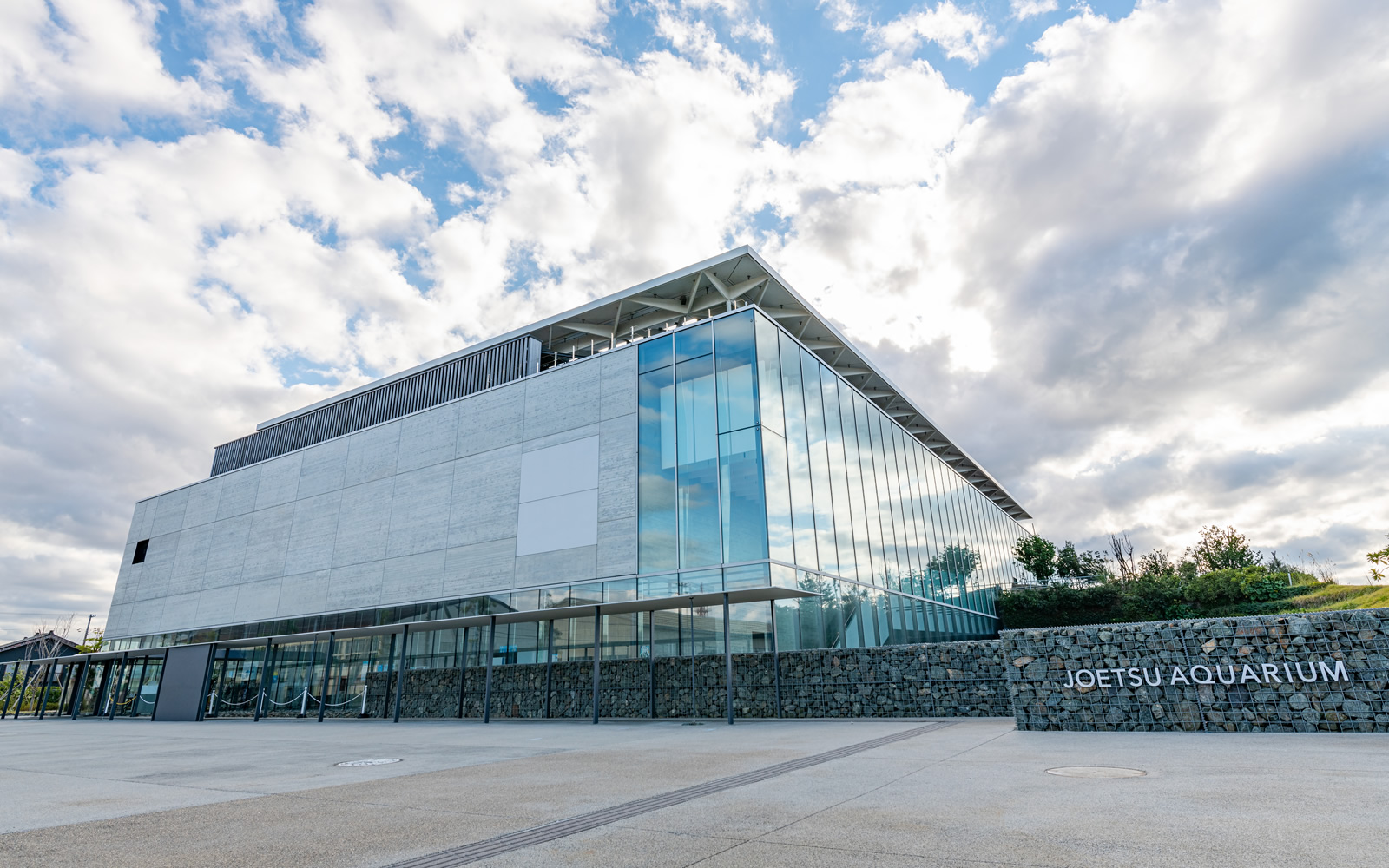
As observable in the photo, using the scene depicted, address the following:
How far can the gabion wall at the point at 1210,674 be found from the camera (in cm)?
1159

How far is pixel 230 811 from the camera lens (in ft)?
23.1

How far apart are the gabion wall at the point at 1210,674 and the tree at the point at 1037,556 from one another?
156 ft

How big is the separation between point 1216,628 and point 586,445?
19.9 m

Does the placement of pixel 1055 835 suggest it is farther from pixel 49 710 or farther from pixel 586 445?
pixel 49 710

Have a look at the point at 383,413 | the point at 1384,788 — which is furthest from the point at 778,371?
→ the point at 383,413

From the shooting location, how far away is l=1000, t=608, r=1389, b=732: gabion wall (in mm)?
11594

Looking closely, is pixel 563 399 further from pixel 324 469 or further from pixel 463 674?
pixel 324 469

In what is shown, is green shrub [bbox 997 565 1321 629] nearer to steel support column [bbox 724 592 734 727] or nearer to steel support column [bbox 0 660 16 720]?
steel support column [bbox 724 592 734 727]

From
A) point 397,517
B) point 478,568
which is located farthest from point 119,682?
point 478,568

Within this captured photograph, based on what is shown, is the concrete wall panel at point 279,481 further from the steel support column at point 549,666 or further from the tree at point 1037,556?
the tree at point 1037,556

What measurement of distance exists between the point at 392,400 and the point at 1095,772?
35631mm

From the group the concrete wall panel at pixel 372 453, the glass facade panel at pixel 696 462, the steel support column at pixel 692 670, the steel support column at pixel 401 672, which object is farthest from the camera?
the concrete wall panel at pixel 372 453

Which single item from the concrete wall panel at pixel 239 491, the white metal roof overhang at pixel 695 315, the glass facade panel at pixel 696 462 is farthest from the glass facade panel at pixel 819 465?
the concrete wall panel at pixel 239 491

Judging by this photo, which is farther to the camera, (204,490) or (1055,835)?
(204,490)
